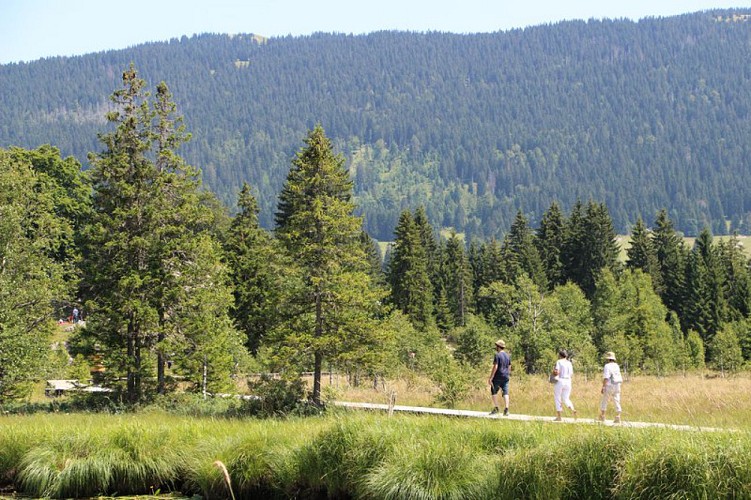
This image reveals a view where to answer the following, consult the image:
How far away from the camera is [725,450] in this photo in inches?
473

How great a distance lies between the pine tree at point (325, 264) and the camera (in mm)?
30000

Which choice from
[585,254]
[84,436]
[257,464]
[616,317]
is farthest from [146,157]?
[585,254]

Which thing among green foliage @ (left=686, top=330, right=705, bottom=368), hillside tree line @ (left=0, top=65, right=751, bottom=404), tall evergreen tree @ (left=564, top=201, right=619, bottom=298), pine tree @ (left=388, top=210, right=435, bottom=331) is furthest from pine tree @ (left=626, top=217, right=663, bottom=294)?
hillside tree line @ (left=0, top=65, right=751, bottom=404)

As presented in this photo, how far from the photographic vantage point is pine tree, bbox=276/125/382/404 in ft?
98.4

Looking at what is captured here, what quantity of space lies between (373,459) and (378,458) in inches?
4.2

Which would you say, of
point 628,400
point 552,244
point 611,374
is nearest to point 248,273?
point 628,400

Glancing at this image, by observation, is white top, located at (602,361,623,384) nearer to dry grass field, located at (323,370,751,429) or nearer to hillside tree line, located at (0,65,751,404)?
dry grass field, located at (323,370,751,429)

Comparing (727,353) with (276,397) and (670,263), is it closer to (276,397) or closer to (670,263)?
(670,263)

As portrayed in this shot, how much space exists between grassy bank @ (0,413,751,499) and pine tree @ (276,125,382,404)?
10534mm

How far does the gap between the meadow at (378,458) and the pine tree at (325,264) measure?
1057cm

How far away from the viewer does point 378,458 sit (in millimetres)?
15445

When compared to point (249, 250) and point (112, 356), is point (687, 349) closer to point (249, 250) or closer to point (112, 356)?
point (249, 250)

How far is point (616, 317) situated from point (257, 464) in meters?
50.6

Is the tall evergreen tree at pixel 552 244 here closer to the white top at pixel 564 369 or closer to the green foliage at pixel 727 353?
the green foliage at pixel 727 353
